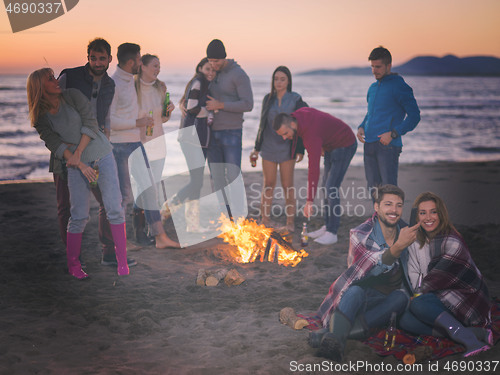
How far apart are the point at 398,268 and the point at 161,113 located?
3494mm

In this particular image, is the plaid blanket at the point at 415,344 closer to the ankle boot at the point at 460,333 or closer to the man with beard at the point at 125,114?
the ankle boot at the point at 460,333

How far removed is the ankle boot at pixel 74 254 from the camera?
507 centimetres

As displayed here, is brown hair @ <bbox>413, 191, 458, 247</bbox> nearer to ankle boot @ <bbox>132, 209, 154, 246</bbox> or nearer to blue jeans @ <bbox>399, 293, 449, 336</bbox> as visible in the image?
blue jeans @ <bbox>399, 293, 449, 336</bbox>

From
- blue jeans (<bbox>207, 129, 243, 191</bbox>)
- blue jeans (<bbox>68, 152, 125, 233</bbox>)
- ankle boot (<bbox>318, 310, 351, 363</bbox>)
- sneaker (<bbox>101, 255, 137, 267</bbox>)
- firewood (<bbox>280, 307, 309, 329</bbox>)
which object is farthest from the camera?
blue jeans (<bbox>207, 129, 243, 191</bbox>)

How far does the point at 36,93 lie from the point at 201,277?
7.82 ft

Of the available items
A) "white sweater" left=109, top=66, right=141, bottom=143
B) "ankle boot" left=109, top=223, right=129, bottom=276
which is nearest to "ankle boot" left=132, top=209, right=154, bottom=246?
"ankle boot" left=109, top=223, right=129, bottom=276

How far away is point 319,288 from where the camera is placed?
5.10 meters

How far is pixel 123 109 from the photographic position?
5574 mm

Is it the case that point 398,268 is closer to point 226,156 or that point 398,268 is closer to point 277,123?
point 277,123

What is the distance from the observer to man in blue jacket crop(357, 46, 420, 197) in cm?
575

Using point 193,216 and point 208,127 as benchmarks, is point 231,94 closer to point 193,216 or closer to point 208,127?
point 208,127

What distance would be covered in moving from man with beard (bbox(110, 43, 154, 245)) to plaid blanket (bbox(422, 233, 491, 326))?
3.46m

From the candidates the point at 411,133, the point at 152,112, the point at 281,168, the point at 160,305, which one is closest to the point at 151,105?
the point at 152,112

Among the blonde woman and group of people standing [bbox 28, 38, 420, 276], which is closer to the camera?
group of people standing [bbox 28, 38, 420, 276]
